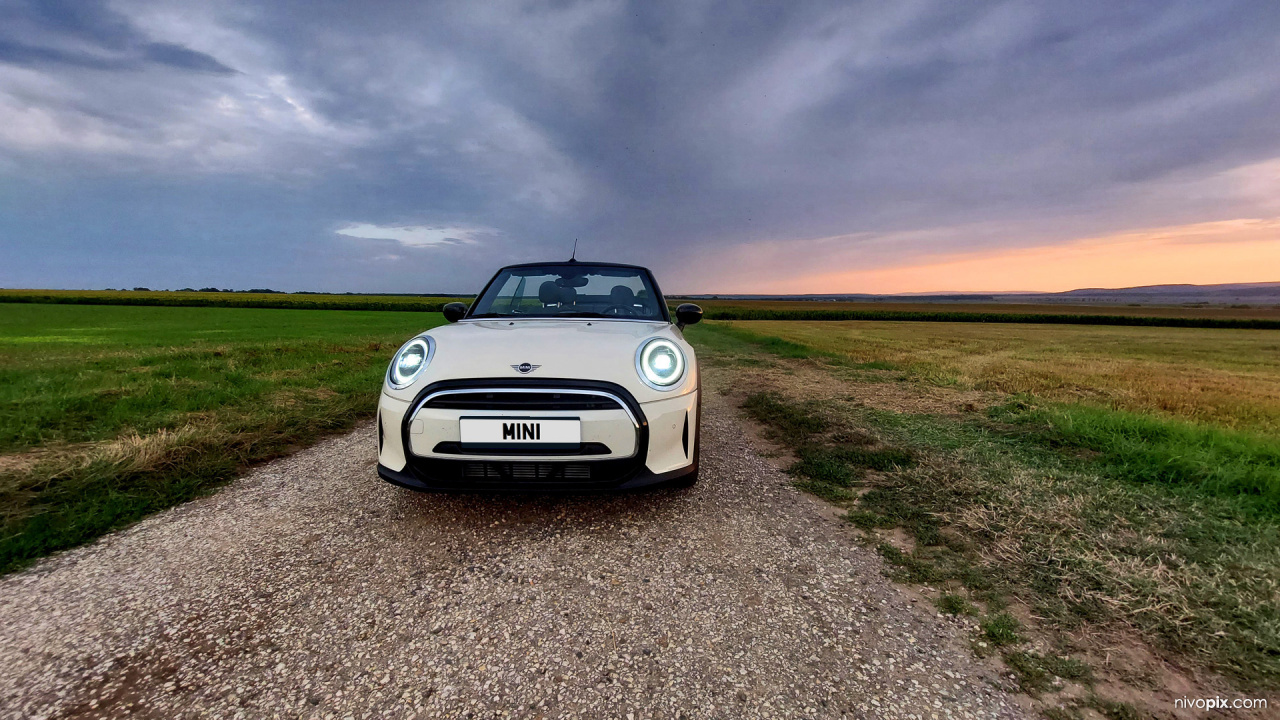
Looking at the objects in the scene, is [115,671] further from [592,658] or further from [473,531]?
[592,658]

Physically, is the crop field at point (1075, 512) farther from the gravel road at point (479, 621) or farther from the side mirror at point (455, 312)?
the side mirror at point (455, 312)

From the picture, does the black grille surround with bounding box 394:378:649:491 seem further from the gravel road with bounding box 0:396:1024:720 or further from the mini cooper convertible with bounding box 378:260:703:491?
the gravel road with bounding box 0:396:1024:720

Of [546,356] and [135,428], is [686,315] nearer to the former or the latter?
[546,356]

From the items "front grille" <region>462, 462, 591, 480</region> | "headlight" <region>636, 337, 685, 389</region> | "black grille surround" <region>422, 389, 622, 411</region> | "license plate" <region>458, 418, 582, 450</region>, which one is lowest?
"front grille" <region>462, 462, 591, 480</region>

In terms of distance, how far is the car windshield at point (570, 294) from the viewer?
3.95m

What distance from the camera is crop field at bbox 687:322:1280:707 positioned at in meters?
1.74

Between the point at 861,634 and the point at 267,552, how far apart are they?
9.19 feet

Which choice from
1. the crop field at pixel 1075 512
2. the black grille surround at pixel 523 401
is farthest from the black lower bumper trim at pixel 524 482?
the crop field at pixel 1075 512

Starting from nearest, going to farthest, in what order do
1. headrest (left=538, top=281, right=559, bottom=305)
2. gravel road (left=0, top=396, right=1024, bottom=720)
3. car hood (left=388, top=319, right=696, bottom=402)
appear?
gravel road (left=0, top=396, right=1024, bottom=720)
car hood (left=388, top=319, right=696, bottom=402)
headrest (left=538, top=281, right=559, bottom=305)

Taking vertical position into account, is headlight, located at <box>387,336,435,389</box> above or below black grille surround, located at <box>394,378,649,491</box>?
above

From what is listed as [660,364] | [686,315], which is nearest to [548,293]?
[686,315]

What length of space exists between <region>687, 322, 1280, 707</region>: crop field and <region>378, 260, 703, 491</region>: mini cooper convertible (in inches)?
52.2

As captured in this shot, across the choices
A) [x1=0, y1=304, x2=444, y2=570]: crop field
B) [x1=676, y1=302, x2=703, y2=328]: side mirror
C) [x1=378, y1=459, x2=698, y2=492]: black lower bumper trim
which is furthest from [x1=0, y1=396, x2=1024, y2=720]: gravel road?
[x1=676, y1=302, x2=703, y2=328]: side mirror

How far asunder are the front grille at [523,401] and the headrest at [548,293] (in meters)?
1.66
